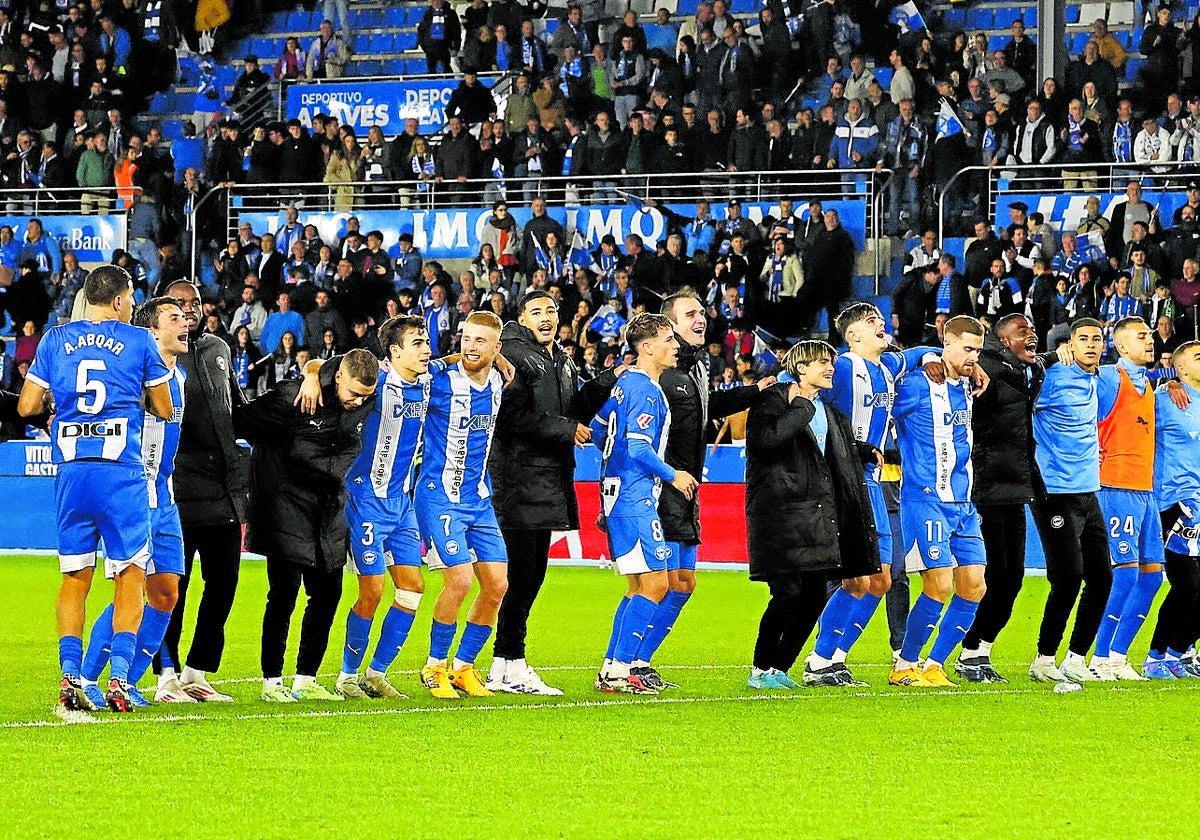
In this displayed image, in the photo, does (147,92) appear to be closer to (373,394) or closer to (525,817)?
(373,394)

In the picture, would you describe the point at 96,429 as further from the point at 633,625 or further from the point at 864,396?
the point at 864,396

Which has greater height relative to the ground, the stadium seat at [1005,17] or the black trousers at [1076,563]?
the stadium seat at [1005,17]

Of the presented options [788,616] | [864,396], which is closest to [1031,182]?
[864,396]

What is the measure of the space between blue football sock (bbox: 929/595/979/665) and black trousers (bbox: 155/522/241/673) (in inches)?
153

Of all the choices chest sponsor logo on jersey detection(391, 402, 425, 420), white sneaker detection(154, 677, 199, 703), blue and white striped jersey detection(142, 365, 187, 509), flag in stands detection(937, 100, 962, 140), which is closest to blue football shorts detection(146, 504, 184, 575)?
blue and white striped jersey detection(142, 365, 187, 509)

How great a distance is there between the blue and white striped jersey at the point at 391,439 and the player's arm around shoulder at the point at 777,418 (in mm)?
1770

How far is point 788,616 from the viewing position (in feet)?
33.0

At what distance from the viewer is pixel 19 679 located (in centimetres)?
1066

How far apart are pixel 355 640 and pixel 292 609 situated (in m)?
0.47

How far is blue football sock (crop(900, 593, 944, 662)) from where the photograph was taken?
10336mm

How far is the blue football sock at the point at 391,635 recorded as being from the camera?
9641 millimetres

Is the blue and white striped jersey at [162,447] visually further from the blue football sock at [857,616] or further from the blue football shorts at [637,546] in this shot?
the blue football sock at [857,616]

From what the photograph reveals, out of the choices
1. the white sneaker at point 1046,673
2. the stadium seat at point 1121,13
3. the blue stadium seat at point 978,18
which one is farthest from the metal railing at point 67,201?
the white sneaker at point 1046,673

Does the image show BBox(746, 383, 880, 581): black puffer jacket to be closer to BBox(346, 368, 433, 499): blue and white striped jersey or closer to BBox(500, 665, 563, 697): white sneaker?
BBox(500, 665, 563, 697): white sneaker
